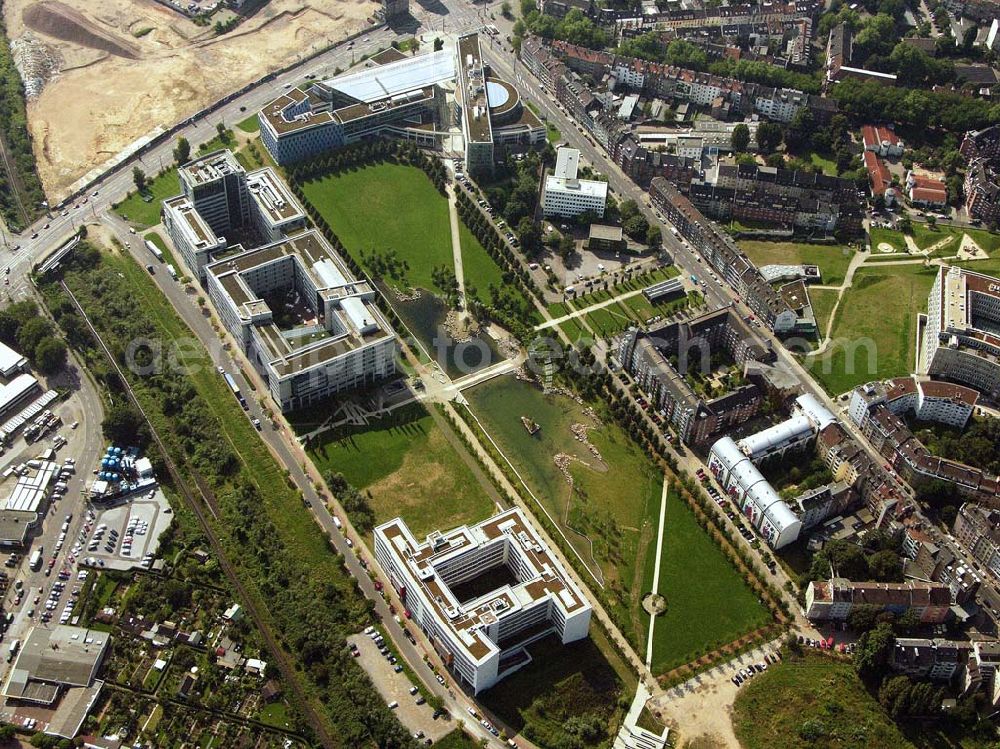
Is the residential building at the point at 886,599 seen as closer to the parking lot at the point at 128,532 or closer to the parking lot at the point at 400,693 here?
the parking lot at the point at 400,693

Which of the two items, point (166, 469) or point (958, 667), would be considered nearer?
point (958, 667)

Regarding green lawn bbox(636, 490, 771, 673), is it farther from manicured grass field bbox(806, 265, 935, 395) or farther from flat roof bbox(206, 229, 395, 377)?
flat roof bbox(206, 229, 395, 377)

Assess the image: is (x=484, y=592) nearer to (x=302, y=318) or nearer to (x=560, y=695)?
(x=560, y=695)

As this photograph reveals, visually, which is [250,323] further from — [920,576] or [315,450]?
[920,576]

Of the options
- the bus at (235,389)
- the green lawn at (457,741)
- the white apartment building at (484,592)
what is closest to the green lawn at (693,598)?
the white apartment building at (484,592)

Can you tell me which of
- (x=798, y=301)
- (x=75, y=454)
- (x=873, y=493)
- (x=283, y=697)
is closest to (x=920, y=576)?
(x=873, y=493)

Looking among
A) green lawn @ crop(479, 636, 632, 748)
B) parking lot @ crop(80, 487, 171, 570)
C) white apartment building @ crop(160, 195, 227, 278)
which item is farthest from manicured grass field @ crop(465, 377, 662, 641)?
white apartment building @ crop(160, 195, 227, 278)

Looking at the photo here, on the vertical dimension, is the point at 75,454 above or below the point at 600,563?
above
